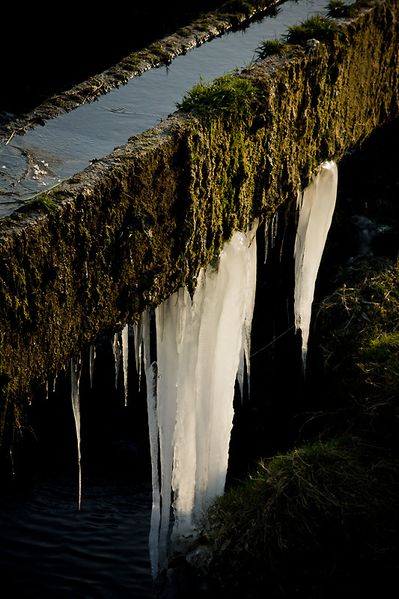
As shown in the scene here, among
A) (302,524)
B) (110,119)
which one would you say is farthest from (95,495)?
(110,119)

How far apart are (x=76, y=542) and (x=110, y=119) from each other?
3.36 m

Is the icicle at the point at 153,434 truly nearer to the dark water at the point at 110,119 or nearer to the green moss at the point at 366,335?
the dark water at the point at 110,119

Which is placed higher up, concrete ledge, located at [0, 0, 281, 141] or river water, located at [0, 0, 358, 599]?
concrete ledge, located at [0, 0, 281, 141]

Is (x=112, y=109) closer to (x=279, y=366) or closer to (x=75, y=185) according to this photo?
(x=75, y=185)

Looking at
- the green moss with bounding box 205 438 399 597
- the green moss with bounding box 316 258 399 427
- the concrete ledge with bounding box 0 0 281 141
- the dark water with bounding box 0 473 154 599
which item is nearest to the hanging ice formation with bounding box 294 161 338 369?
the green moss with bounding box 316 258 399 427

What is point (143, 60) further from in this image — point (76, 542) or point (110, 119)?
point (76, 542)

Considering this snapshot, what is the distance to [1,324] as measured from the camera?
3213 millimetres

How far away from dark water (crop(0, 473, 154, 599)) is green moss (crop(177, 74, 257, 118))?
11.4 feet

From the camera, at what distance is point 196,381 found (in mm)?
5195

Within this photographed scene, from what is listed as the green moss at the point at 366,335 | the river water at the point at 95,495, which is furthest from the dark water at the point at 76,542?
the green moss at the point at 366,335

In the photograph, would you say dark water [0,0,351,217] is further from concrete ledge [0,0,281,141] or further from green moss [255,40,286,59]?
green moss [255,40,286,59]

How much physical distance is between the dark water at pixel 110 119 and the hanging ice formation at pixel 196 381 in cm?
88

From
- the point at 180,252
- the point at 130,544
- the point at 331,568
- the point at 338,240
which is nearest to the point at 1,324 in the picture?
the point at 180,252

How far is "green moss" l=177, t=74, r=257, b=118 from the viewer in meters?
4.45
